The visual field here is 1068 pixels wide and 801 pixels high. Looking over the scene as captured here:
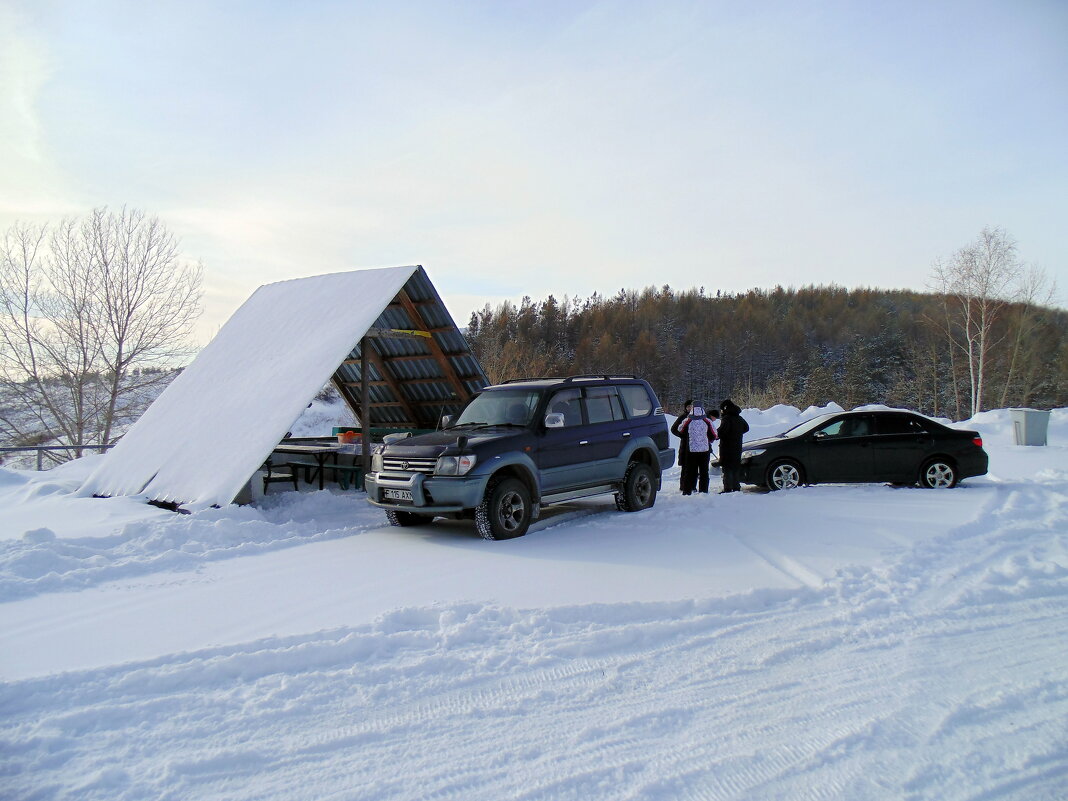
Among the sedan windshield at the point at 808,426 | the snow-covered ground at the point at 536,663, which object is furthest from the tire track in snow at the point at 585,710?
the sedan windshield at the point at 808,426

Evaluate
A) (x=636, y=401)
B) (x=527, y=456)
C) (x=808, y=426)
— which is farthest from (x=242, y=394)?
(x=808, y=426)

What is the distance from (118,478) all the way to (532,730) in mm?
10064

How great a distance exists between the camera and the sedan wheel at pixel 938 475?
13.1 m

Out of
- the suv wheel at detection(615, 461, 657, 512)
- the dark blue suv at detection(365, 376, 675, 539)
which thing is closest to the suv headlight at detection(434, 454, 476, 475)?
the dark blue suv at detection(365, 376, 675, 539)

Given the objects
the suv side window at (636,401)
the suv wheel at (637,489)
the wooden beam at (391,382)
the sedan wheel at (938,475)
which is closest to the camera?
the suv wheel at (637,489)

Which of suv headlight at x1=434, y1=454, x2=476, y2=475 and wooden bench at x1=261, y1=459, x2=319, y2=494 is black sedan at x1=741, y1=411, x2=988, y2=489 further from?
wooden bench at x1=261, y1=459, x2=319, y2=494

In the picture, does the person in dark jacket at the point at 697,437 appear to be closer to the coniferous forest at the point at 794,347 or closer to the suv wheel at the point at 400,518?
the suv wheel at the point at 400,518

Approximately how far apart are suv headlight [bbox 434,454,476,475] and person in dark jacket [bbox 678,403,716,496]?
5074 millimetres

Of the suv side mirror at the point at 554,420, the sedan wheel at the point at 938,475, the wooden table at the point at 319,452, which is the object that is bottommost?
the sedan wheel at the point at 938,475

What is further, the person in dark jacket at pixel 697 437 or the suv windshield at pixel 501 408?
the person in dark jacket at pixel 697 437

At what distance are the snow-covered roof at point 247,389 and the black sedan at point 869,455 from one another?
5741 millimetres

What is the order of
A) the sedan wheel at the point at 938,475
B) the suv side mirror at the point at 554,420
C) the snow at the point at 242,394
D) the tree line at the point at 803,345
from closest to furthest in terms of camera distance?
the suv side mirror at the point at 554,420
the snow at the point at 242,394
the sedan wheel at the point at 938,475
the tree line at the point at 803,345

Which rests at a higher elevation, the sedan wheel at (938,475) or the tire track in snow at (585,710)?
the sedan wheel at (938,475)

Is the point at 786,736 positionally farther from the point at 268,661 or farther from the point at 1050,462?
the point at 1050,462
